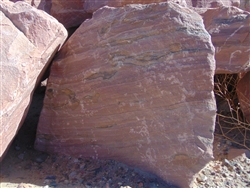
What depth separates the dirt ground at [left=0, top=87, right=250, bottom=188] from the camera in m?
2.14

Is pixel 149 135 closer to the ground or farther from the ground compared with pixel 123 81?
closer to the ground

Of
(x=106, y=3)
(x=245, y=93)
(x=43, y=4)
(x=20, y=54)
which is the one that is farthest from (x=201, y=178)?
(x=43, y=4)

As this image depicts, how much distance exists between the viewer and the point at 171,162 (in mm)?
2178

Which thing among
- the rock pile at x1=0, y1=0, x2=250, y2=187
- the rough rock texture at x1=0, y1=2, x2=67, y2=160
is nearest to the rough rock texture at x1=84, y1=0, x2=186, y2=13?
the rock pile at x1=0, y1=0, x2=250, y2=187

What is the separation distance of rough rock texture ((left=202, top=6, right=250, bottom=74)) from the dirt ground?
25.3 inches

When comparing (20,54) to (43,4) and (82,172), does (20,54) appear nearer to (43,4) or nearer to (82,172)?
(82,172)

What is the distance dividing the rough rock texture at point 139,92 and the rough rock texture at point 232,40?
1.87 feet

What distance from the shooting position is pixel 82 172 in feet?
7.36

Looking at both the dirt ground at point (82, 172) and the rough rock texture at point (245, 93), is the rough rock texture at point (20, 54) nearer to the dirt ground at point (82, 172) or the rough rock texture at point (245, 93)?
the dirt ground at point (82, 172)

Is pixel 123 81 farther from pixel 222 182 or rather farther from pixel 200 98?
pixel 222 182

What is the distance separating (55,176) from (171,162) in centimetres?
68

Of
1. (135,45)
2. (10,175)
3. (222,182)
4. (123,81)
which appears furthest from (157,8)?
(10,175)

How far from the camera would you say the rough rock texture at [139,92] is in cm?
209

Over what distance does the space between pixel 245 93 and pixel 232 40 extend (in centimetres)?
48
